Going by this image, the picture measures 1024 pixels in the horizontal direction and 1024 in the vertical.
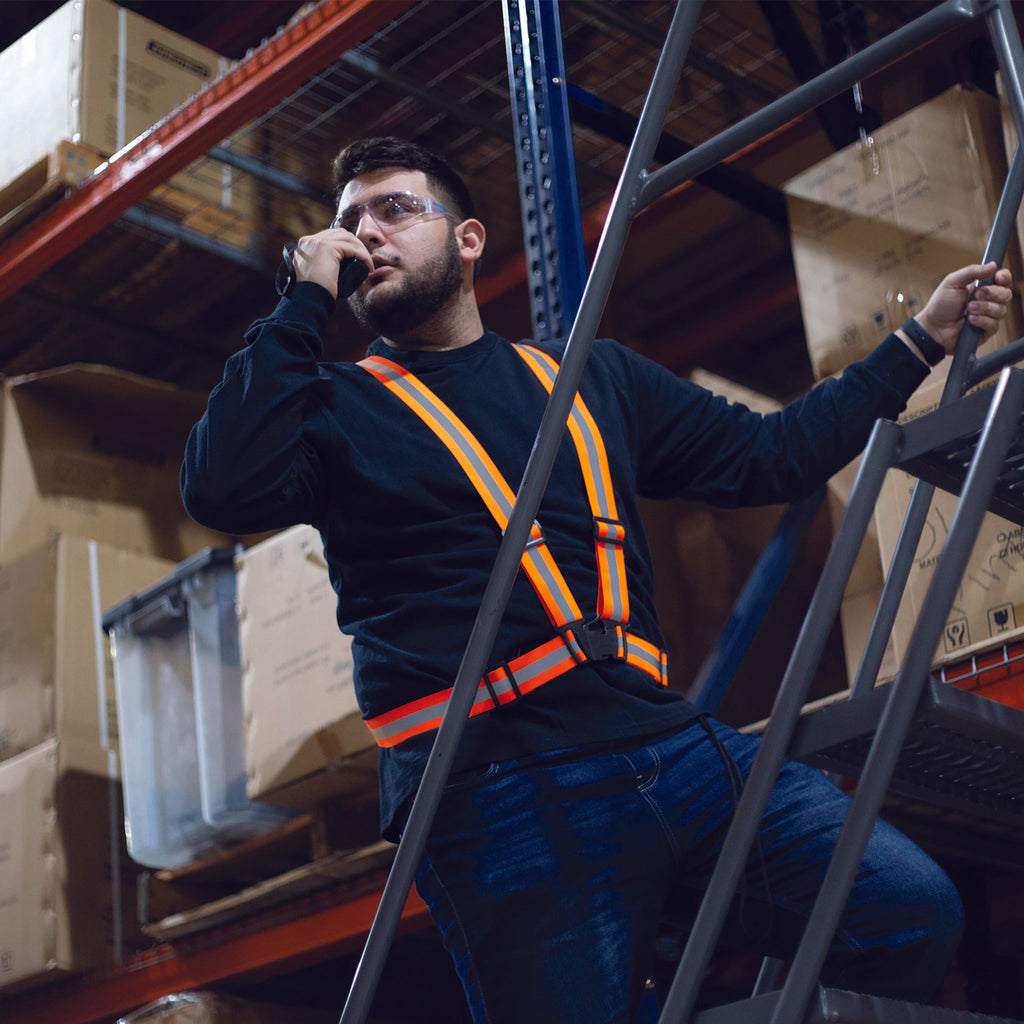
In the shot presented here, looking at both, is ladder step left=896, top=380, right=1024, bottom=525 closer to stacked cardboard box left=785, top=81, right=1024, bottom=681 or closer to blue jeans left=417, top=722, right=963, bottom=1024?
blue jeans left=417, top=722, right=963, bottom=1024

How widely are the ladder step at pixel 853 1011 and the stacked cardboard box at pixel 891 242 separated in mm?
1286

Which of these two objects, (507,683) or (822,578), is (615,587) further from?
(822,578)

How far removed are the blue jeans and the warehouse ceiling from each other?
71.2 inches

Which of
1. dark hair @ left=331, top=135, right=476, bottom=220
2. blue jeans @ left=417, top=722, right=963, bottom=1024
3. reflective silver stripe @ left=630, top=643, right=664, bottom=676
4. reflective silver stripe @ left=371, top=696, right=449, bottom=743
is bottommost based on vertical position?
blue jeans @ left=417, top=722, right=963, bottom=1024

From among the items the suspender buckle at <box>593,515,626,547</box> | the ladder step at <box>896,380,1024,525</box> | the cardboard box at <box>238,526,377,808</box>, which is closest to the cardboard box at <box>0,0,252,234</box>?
the cardboard box at <box>238,526,377,808</box>

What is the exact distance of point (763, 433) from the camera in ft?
6.79

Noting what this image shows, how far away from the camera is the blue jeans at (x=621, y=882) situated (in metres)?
1.58

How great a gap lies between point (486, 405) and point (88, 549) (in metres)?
2.32

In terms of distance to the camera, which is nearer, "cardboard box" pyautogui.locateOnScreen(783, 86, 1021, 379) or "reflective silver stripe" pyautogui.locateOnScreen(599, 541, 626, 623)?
"reflective silver stripe" pyautogui.locateOnScreen(599, 541, 626, 623)

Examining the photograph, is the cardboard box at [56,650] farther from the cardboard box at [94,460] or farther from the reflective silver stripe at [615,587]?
the reflective silver stripe at [615,587]

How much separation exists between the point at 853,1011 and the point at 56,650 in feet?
9.80

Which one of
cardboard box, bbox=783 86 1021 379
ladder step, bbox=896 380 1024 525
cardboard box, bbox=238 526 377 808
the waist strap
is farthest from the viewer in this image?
cardboard box, bbox=238 526 377 808

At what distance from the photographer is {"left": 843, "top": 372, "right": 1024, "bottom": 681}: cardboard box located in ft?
7.68

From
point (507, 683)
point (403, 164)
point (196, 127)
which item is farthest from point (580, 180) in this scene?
point (507, 683)
